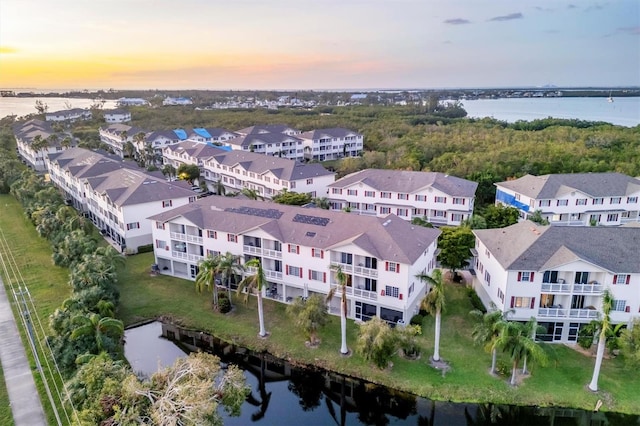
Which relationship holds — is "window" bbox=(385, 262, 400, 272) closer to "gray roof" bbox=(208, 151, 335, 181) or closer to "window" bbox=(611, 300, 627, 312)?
"window" bbox=(611, 300, 627, 312)

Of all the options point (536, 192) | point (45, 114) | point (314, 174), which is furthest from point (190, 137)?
point (45, 114)

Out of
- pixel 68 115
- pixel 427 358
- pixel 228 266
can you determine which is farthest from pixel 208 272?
pixel 68 115

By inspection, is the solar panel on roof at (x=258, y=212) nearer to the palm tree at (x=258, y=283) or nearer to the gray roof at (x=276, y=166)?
the palm tree at (x=258, y=283)

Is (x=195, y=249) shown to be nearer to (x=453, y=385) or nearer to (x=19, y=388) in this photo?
(x=19, y=388)

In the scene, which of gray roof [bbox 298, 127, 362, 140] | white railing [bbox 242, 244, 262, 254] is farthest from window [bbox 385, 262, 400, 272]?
gray roof [bbox 298, 127, 362, 140]

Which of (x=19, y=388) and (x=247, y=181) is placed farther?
(x=247, y=181)

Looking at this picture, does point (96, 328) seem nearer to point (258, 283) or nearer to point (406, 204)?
point (258, 283)
